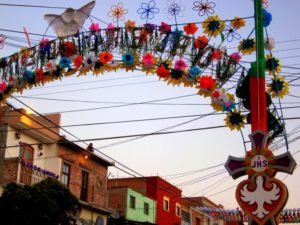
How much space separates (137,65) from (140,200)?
2994 centimetres

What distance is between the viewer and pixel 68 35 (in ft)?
42.1

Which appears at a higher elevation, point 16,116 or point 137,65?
point 16,116

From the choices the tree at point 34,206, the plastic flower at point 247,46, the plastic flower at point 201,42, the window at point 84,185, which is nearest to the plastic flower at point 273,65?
the plastic flower at point 247,46

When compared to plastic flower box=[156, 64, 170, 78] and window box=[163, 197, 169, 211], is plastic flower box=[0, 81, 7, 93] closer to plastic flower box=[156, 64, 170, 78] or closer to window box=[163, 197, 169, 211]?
plastic flower box=[156, 64, 170, 78]

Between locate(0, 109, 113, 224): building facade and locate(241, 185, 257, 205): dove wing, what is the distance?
35.6 feet

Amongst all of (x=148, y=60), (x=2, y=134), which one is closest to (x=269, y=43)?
(x=148, y=60)

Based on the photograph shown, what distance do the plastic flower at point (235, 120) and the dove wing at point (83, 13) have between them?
4.25 meters

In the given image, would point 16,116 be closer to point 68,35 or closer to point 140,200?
point 68,35

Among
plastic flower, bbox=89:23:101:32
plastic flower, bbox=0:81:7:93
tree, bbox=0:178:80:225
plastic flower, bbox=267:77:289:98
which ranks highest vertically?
plastic flower, bbox=89:23:101:32

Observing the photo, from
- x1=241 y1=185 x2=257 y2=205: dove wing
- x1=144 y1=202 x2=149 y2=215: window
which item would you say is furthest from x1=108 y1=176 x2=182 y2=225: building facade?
x1=241 y1=185 x2=257 y2=205: dove wing

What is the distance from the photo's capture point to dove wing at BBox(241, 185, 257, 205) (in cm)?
910

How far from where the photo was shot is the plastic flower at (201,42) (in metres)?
12.1

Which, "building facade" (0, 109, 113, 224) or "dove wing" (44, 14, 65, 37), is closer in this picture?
"dove wing" (44, 14, 65, 37)

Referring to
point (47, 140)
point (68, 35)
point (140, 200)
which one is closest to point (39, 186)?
point (47, 140)
